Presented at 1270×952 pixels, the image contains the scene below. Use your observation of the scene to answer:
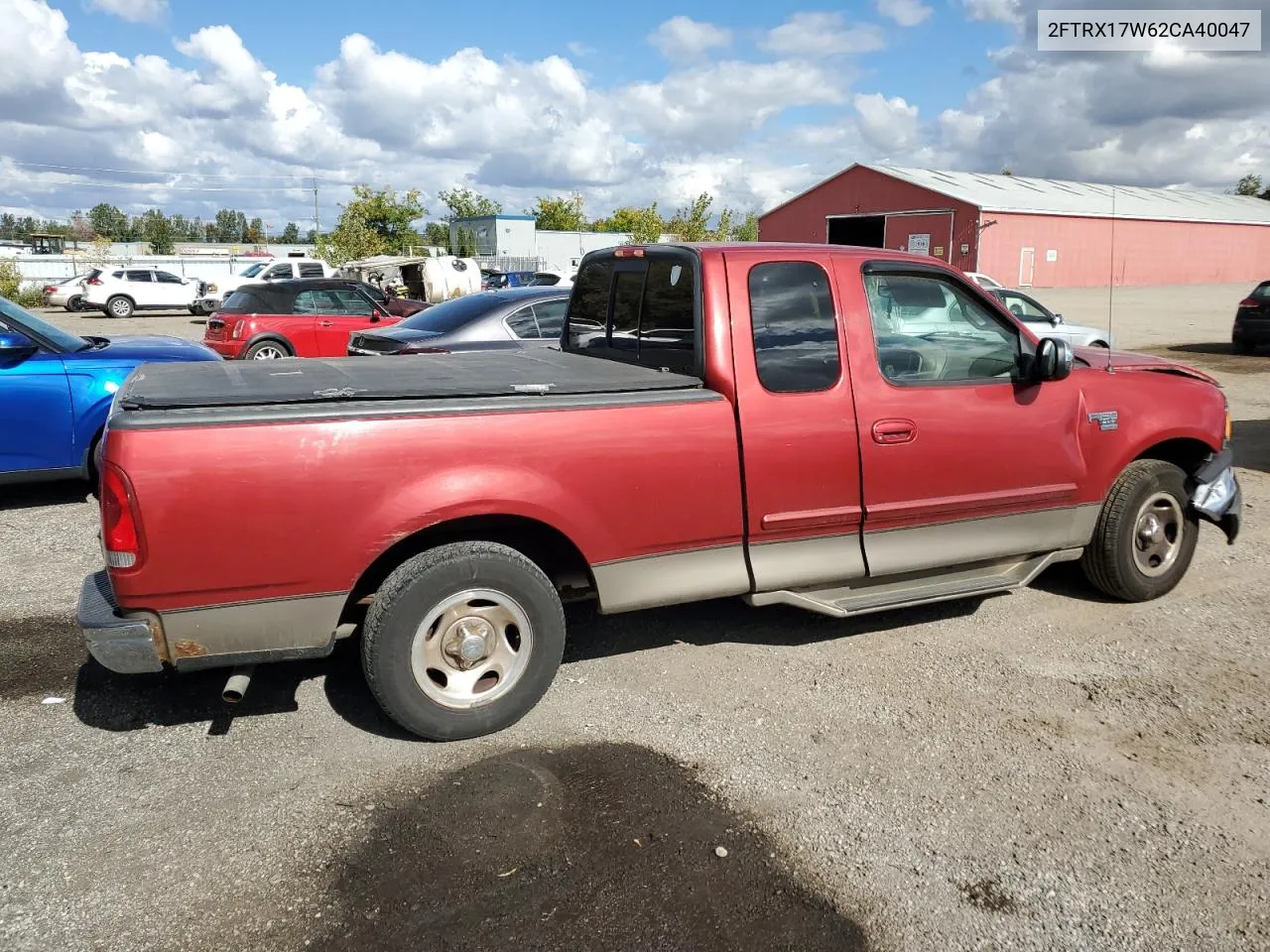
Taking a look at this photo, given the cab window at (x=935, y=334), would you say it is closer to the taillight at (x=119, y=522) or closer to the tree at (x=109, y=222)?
the taillight at (x=119, y=522)

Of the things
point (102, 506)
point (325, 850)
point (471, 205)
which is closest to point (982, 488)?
point (325, 850)

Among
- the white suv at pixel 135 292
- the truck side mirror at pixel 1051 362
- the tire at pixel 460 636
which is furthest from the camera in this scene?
the white suv at pixel 135 292

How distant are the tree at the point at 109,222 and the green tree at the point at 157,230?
6.08ft

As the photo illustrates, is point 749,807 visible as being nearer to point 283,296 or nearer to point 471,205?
point 283,296

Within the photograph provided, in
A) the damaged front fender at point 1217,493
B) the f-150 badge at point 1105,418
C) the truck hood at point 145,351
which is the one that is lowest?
the damaged front fender at point 1217,493

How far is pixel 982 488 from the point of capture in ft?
14.8

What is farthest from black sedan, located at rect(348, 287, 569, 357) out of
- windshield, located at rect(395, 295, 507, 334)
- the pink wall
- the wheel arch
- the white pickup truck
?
the pink wall

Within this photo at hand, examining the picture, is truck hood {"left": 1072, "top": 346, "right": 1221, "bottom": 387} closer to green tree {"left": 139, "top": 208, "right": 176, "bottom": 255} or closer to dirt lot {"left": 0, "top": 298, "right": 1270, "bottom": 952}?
dirt lot {"left": 0, "top": 298, "right": 1270, "bottom": 952}

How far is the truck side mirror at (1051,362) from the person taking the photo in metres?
4.48

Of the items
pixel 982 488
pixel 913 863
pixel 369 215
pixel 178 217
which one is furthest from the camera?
pixel 178 217

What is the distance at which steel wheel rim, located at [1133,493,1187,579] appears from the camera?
510 centimetres

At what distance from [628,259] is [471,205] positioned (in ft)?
231

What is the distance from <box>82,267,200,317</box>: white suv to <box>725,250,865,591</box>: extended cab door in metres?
31.5

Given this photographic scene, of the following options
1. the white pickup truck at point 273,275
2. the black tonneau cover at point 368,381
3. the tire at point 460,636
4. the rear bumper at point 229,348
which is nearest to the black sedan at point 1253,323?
the black tonneau cover at point 368,381
